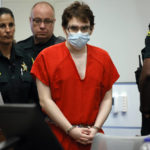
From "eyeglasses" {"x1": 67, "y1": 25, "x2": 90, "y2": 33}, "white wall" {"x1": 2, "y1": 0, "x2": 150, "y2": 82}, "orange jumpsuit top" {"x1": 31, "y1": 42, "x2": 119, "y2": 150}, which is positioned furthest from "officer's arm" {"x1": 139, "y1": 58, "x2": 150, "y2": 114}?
"white wall" {"x1": 2, "y1": 0, "x2": 150, "y2": 82}

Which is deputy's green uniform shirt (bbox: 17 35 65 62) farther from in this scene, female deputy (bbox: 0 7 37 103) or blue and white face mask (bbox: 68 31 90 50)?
blue and white face mask (bbox: 68 31 90 50)

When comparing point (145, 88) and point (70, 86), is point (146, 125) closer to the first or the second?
point (145, 88)

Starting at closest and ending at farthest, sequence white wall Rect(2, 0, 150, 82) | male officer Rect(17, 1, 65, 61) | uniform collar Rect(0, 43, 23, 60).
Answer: uniform collar Rect(0, 43, 23, 60), male officer Rect(17, 1, 65, 61), white wall Rect(2, 0, 150, 82)

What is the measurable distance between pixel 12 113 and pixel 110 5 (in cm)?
253

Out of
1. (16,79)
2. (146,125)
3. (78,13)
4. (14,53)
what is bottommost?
(146,125)

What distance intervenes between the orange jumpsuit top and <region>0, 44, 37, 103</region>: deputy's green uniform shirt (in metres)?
0.29

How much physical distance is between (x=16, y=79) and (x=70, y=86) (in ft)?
1.57

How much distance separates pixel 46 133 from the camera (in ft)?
2.84

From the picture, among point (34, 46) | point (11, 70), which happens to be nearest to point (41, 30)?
point (34, 46)

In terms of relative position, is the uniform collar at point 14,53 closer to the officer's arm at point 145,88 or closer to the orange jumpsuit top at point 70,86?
the orange jumpsuit top at point 70,86

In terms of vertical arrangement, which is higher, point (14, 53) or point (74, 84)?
point (14, 53)

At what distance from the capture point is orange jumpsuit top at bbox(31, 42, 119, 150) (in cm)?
181

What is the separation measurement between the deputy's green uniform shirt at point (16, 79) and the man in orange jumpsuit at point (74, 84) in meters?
0.29

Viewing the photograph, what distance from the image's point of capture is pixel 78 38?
6.03 ft
